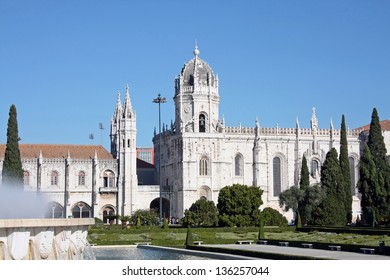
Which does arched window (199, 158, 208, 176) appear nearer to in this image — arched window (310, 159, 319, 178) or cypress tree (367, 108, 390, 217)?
arched window (310, 159, 319, 178)

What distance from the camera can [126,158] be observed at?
75625 millimetres

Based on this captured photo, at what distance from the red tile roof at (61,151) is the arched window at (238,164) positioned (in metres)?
13.1

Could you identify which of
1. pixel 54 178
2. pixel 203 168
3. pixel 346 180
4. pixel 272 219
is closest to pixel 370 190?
pixel 346 180

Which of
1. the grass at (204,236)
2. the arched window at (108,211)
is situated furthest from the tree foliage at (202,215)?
the arched window at (108,211)

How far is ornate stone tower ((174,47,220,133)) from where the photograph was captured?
76.9 metres

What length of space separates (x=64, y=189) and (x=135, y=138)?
8805 mm

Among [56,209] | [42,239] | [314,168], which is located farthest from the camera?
[314,168]

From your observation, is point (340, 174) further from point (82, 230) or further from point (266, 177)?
point (82, 230)

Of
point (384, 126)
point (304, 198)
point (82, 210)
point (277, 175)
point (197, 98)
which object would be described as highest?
point (197, 98)

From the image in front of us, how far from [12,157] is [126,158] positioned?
2325 cm

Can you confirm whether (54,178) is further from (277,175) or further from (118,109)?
(277,175)

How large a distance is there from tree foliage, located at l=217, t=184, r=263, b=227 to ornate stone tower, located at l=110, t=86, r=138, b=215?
15979mm

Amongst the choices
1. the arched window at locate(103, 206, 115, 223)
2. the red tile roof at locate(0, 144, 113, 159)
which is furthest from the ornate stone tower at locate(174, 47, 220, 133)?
the arched window at locate(103, 206, 115, 223)

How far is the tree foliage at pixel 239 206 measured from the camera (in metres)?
58.0
